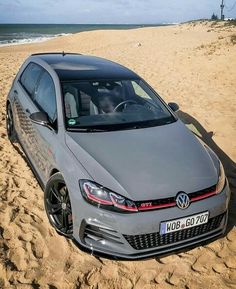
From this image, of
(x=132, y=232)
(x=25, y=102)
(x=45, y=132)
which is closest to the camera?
(x=132, y=232)

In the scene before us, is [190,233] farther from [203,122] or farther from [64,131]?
[203,122]

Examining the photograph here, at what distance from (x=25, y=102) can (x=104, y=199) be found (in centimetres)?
258

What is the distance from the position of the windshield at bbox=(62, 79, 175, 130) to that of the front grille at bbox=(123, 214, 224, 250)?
138 centimetres

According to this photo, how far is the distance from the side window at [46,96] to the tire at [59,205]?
84 centimetres

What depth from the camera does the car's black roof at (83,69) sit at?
479cm

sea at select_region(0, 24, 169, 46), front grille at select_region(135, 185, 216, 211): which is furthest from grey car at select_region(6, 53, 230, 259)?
sea at select_region(0, 24, 169, 46)

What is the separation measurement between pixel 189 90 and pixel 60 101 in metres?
8.01

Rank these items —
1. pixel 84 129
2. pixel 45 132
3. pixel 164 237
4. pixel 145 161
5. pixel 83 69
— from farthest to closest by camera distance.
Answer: pixel 83 69, pixel 45 132, pixel 84 129, pixel 145 161, pixel 164 237

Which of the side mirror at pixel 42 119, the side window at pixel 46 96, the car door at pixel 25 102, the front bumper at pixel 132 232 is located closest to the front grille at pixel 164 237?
the front bumper at pixel 132 232

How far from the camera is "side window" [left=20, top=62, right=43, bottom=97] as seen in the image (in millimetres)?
5389

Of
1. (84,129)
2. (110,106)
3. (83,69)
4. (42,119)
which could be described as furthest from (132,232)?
(83,69)

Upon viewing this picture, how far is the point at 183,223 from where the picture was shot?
3393 mm

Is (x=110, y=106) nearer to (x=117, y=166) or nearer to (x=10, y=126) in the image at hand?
(x=117, y=166)

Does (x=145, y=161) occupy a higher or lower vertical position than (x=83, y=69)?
lower
